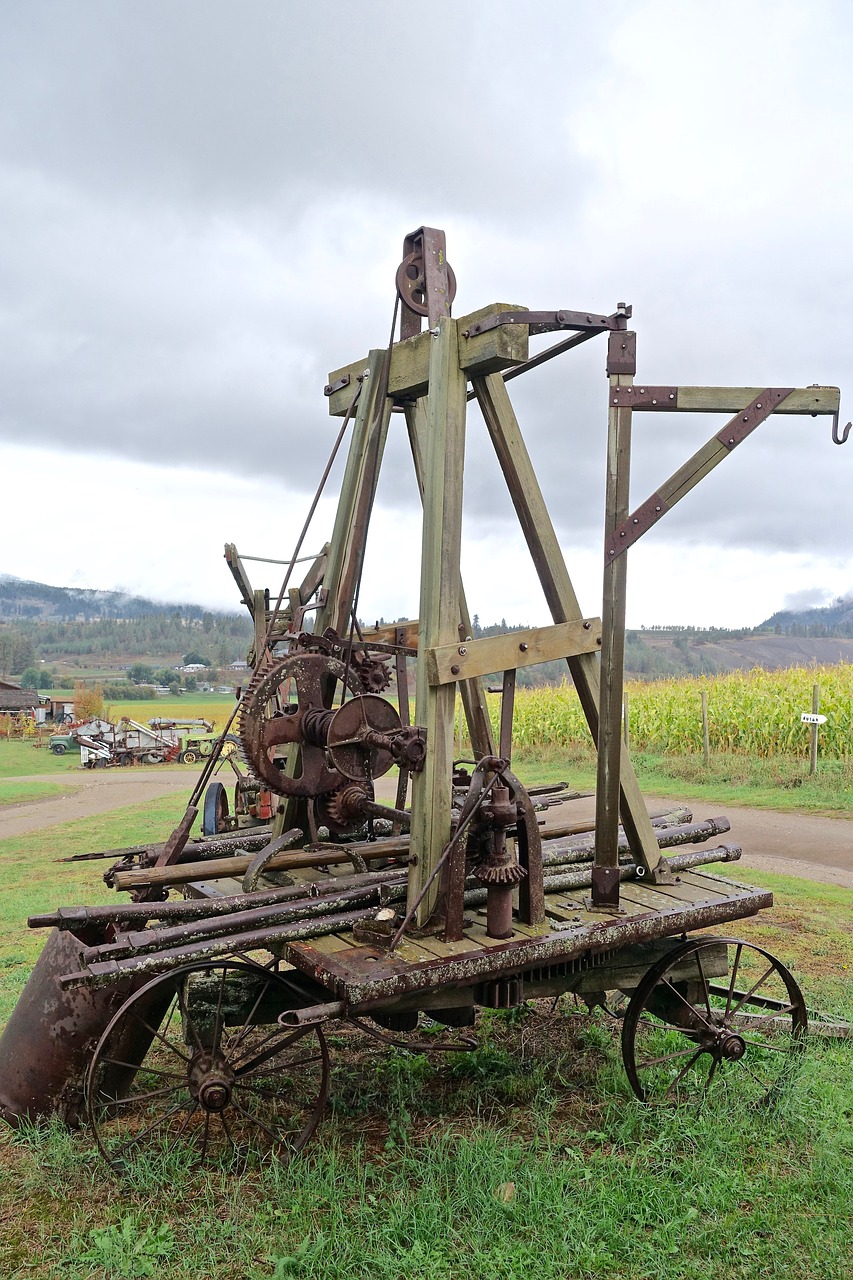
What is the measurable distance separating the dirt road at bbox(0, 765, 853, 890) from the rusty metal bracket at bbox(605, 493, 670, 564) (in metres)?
6.29

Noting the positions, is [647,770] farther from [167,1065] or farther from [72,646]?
[72,646]

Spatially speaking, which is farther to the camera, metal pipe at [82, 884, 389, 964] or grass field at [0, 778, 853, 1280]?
metal pipe at [82, 884, 389, 964]

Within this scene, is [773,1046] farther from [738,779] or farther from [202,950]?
[738,779]

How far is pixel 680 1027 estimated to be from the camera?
4.55 metres

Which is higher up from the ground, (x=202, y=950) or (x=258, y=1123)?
(x=202, y=950)

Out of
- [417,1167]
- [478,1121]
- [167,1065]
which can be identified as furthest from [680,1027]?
[167,1065]

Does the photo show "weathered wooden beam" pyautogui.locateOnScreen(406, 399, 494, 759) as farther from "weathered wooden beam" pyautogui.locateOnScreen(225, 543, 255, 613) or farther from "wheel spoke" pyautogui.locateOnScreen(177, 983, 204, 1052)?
"weathered wooden beam" pyautogui.locateOnScreen(225, 543, 255, 613)

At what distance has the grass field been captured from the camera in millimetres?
3191

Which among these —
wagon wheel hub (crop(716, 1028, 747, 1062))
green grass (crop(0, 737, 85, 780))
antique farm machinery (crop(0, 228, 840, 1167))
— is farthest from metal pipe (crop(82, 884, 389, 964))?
green grass (crop(0, 737, 85, 780))

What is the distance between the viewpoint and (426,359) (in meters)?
4.54

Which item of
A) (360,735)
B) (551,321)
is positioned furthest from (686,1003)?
(551,321)

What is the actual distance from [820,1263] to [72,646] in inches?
5302

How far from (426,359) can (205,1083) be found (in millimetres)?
3302

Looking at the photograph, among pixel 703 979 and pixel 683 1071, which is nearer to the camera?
pixel 683 1071
